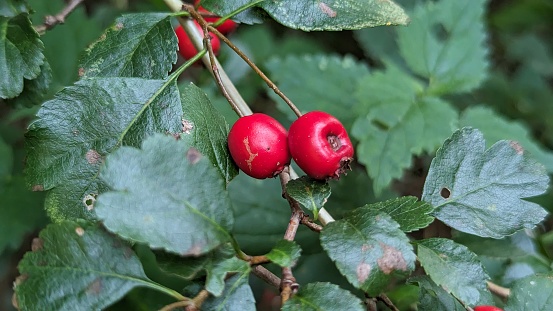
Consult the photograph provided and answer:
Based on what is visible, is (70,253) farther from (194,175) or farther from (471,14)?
(471,14)

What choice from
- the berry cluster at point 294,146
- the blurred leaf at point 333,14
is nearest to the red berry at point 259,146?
the berry cluster at point 294,146

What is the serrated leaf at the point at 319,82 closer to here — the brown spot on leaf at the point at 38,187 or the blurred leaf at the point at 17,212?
the blurred leaf at the point at 17,212

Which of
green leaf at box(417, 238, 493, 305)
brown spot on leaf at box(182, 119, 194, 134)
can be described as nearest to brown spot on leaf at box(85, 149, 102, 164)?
brown spot on leaf at box(182, 119, 194, 134)

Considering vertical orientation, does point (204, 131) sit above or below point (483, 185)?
above

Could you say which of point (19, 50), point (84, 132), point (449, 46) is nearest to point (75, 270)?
point (84, 132)

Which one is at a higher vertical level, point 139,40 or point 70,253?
point 139,40

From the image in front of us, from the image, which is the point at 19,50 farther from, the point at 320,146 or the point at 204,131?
the point at 320,146

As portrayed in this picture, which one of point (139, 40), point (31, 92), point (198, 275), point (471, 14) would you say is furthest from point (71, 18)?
point (198, 275)
